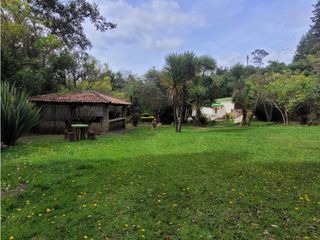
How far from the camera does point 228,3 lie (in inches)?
458

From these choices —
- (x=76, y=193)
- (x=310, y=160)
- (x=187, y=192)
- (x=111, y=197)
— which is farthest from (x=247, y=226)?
(x=310, y=160)

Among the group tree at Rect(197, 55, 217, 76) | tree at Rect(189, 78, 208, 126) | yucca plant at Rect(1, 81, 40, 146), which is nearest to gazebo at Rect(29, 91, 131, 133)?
yucca plant at Rect(1, 81, 40, 146)

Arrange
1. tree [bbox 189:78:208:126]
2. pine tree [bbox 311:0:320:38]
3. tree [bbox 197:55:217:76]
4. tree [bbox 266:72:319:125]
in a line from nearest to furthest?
tree [bbox 266:72:319:125]
tree [bbox 189:78:208:126]
tree [bbox 197:55:217:76]
pine tree [bbox 311:0:320:38]

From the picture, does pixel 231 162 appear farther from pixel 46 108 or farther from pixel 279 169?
pixel 46 108

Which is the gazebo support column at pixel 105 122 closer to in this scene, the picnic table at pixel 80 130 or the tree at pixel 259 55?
the picnic table at pixel 80 130

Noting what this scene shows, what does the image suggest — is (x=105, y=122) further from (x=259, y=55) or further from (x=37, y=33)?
(x=259, y=55)

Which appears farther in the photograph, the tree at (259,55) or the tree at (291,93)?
the tree at (259,55)

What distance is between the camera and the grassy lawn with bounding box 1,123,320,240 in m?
3.66

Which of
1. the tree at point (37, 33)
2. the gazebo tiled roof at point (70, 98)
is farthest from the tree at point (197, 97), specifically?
the tree at point (37, 33)

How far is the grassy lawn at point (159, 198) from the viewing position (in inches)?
144

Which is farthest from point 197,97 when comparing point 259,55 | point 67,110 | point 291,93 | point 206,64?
point 259,55

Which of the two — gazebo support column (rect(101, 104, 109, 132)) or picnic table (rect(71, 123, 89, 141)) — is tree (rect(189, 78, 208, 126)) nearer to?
gazebo support column (rect(101, 104, 109, 132))

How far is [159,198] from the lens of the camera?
4828mm

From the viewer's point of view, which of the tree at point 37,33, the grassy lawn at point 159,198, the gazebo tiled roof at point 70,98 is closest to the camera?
the grassy lawn at point 159,198
